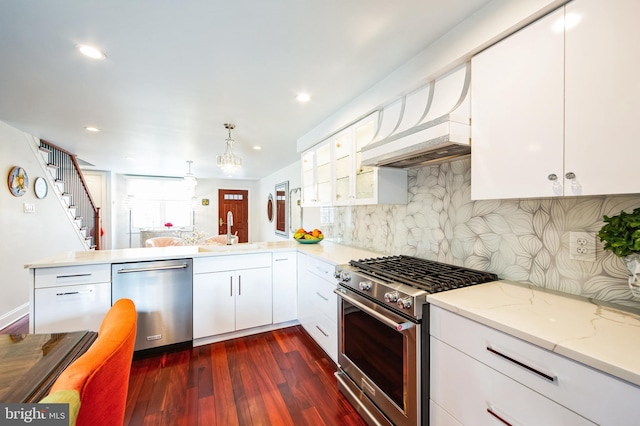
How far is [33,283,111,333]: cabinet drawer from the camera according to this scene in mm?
2031

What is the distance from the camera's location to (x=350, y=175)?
2.47m

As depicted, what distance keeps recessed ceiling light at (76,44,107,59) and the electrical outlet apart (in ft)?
9.84

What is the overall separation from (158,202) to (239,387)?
7292 mm

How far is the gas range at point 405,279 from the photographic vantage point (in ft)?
4.27

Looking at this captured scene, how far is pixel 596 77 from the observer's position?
95cm

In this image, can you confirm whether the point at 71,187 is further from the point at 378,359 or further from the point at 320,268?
the point at 378,359

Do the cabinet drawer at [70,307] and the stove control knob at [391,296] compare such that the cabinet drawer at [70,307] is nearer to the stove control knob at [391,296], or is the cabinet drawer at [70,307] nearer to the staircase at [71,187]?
the stove control knob at [391,296]

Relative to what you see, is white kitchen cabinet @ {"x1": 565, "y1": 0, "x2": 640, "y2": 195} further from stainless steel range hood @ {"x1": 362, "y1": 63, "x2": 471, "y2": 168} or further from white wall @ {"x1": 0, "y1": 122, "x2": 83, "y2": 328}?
white wall @ {"x1": 0, "y1": 122, "x2": 83, "y2": 328}

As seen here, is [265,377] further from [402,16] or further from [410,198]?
[402,16]

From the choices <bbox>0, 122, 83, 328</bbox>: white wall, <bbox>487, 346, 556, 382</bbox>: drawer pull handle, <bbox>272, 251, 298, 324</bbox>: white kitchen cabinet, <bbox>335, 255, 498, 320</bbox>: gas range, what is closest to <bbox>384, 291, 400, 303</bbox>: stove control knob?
<bbox>335, 255, 498, 320</bbox>: gas range

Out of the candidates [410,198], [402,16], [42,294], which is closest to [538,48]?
[402,16]

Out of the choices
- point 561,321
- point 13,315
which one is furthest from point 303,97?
point 13,315

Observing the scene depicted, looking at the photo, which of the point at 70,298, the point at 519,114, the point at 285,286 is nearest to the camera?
the point at 519,114

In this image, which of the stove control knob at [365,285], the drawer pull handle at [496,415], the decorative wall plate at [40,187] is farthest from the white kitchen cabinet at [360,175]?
the decorative wall plate at [40,187]
